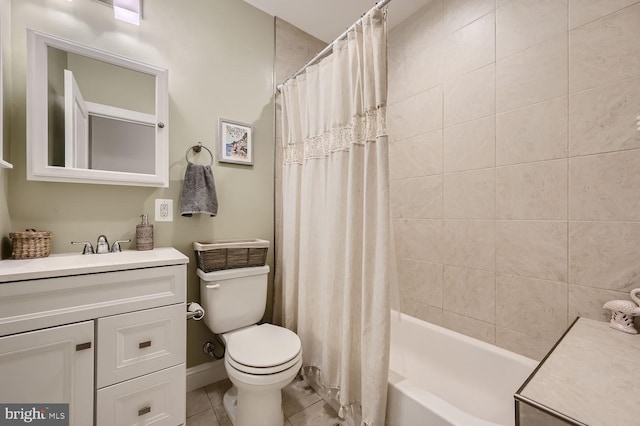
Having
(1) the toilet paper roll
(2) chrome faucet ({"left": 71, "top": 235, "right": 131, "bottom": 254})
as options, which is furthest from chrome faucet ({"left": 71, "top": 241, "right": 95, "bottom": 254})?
(1) the toilet paper roll

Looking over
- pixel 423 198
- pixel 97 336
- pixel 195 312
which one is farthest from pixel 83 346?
pixel 423 198

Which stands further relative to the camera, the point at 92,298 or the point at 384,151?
the point at 384,151

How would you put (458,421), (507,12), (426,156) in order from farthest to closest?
1. (426,156)
2. (507,12)
3. (458,421)

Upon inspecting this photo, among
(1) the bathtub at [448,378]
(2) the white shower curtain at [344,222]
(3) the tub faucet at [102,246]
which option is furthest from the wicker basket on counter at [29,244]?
(1) the bathtub at [448,378]

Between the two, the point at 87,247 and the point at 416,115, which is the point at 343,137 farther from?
the point at 87,247

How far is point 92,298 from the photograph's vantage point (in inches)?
Answer: 39.9

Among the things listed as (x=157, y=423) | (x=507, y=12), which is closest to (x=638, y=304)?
(x=507, y=12)

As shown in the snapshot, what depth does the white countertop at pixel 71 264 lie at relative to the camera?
904mm

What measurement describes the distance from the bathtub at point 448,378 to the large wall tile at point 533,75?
51.7 inches

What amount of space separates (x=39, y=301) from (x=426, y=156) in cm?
210

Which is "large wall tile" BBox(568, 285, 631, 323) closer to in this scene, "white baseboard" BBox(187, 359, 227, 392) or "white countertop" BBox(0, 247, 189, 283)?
"white countertop" BBox(0, 247, 189, 283)

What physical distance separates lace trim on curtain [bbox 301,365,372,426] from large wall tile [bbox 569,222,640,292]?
119 cm

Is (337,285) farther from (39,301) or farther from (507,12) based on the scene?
(507,12)

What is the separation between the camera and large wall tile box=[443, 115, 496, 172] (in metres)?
1.49
